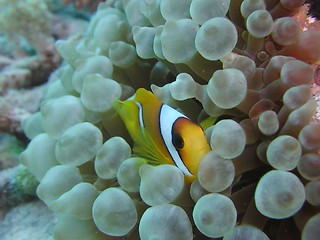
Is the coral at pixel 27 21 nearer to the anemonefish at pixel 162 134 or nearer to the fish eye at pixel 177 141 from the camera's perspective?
the anemonefish at pixel 162 134

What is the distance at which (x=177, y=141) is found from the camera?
104cm

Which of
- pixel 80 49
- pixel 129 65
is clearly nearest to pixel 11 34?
pixel 80 49

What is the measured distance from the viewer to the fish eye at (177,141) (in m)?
1.04

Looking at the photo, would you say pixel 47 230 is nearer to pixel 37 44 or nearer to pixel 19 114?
pixel 19 114

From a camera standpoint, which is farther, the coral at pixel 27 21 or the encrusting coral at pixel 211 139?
the coral at pixel 27 21

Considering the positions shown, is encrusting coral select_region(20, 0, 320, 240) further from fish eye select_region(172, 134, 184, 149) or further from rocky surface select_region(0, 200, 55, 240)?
rocky surface select_region(0, 200, 55, 240)

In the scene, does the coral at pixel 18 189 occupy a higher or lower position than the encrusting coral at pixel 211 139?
lower

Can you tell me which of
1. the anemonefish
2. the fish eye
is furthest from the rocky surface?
the fish eye

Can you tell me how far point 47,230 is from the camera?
1.67 m

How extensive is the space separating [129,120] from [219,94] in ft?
1.38

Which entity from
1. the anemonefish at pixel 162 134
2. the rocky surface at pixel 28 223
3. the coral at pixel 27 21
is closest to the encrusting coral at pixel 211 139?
the anemonefish at pixel 162 134

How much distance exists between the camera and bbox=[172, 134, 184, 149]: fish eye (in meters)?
1.04

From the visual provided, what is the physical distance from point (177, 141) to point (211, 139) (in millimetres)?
135

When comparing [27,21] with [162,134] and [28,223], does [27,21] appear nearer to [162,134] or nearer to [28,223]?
[28,223]
